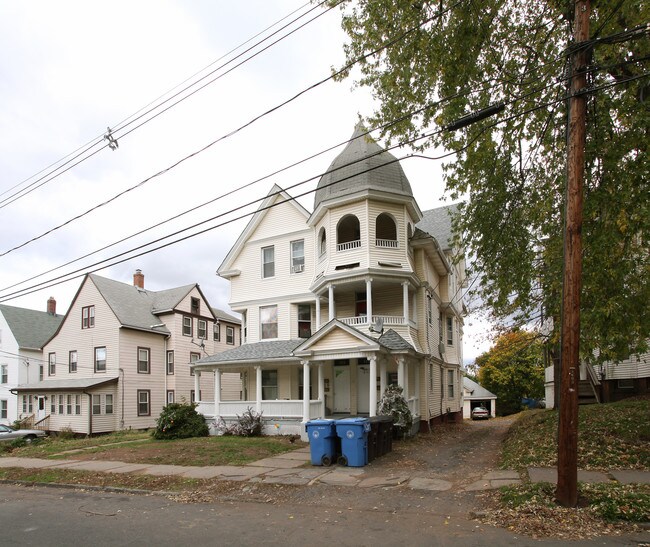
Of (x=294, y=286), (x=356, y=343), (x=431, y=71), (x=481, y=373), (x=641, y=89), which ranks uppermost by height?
(x=431, y=71)

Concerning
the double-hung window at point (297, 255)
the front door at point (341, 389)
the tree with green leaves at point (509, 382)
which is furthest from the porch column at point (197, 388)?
the tree with green leaves at point (509, 382)

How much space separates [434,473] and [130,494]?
645 cm

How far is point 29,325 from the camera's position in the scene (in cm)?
3819

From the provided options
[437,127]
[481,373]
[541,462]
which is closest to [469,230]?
[437,127]

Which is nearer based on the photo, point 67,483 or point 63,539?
point 63,539

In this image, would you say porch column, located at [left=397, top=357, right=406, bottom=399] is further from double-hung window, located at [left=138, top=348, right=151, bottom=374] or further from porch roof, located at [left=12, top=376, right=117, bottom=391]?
double-hung window, located at [left=138, top=348, right=151, bottom=374]

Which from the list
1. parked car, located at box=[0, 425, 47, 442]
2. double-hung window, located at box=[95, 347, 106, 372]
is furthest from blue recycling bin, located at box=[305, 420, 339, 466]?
double-hung window, located at box=[95, 347, 106, 372]

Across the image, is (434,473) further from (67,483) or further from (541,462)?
(67,483)

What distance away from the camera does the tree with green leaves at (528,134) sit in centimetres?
974

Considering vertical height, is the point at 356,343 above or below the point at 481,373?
above

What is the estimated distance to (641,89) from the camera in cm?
970

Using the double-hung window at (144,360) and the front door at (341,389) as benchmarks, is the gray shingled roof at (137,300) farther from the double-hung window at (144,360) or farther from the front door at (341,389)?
the front door at (341,389)

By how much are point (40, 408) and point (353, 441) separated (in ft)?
91.1

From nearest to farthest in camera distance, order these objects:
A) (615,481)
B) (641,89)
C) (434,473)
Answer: (615,481) < (641,89) < (434,473)
